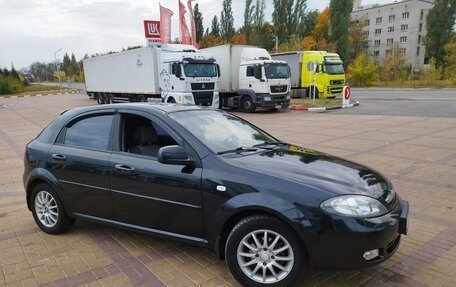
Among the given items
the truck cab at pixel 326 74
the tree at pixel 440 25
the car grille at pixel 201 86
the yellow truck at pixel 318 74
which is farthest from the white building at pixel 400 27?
the car grille at pixel 201 86

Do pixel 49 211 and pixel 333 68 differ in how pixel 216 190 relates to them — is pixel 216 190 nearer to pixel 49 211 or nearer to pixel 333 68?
pixel 49 211

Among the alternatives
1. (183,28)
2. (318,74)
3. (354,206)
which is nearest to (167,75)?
(318,74)

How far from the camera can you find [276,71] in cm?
1842

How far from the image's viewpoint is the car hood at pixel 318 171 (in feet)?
9.21

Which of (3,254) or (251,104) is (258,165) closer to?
(3,254)

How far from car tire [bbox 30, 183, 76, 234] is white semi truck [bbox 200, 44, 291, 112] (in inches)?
585

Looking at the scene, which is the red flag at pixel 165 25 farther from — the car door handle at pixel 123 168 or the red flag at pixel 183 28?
the car door handle at pixel 123 168

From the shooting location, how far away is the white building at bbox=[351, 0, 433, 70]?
77875 mm

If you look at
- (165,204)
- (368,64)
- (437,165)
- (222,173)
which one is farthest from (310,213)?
(368,64)

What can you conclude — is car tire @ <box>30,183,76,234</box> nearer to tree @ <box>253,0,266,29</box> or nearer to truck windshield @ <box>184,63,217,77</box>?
truck windshield @ <box>184,63,217,77</box>

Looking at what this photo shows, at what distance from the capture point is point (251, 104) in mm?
19109

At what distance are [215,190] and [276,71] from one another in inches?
639

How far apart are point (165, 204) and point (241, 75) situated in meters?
16.7

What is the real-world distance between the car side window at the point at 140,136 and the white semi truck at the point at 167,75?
44.6 ft
